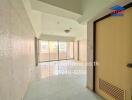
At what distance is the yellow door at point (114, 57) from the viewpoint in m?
1.64

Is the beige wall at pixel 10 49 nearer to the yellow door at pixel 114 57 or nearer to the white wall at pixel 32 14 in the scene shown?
the white wall at pixel 32 14

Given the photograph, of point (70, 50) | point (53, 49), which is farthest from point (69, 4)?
point (70, 50)

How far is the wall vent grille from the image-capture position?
177 cm

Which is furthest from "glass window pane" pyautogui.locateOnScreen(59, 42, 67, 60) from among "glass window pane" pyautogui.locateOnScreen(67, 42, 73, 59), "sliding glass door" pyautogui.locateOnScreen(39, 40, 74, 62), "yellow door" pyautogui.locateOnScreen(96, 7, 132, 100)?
"yellow door" pyautogui.locateOnScreen(96, 7, 132, 100)

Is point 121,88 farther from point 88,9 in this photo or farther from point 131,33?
point 88,9

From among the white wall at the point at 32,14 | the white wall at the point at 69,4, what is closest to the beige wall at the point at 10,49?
the white wall at the point at 32,14

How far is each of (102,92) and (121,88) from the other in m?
0.62

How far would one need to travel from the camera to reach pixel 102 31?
2250mm

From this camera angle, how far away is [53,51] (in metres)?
9.19

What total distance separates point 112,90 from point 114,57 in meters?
0.76

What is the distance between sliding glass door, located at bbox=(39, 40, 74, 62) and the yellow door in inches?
260

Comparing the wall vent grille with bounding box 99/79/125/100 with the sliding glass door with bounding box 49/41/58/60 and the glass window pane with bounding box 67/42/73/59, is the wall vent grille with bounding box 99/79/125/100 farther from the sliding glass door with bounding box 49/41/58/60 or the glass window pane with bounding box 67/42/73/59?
the glass window pane with bounding box 67/42/73/59

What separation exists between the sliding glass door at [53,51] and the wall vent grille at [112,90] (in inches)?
265

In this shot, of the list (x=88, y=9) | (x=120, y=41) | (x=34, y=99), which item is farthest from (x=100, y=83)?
(x=88, y=9)
